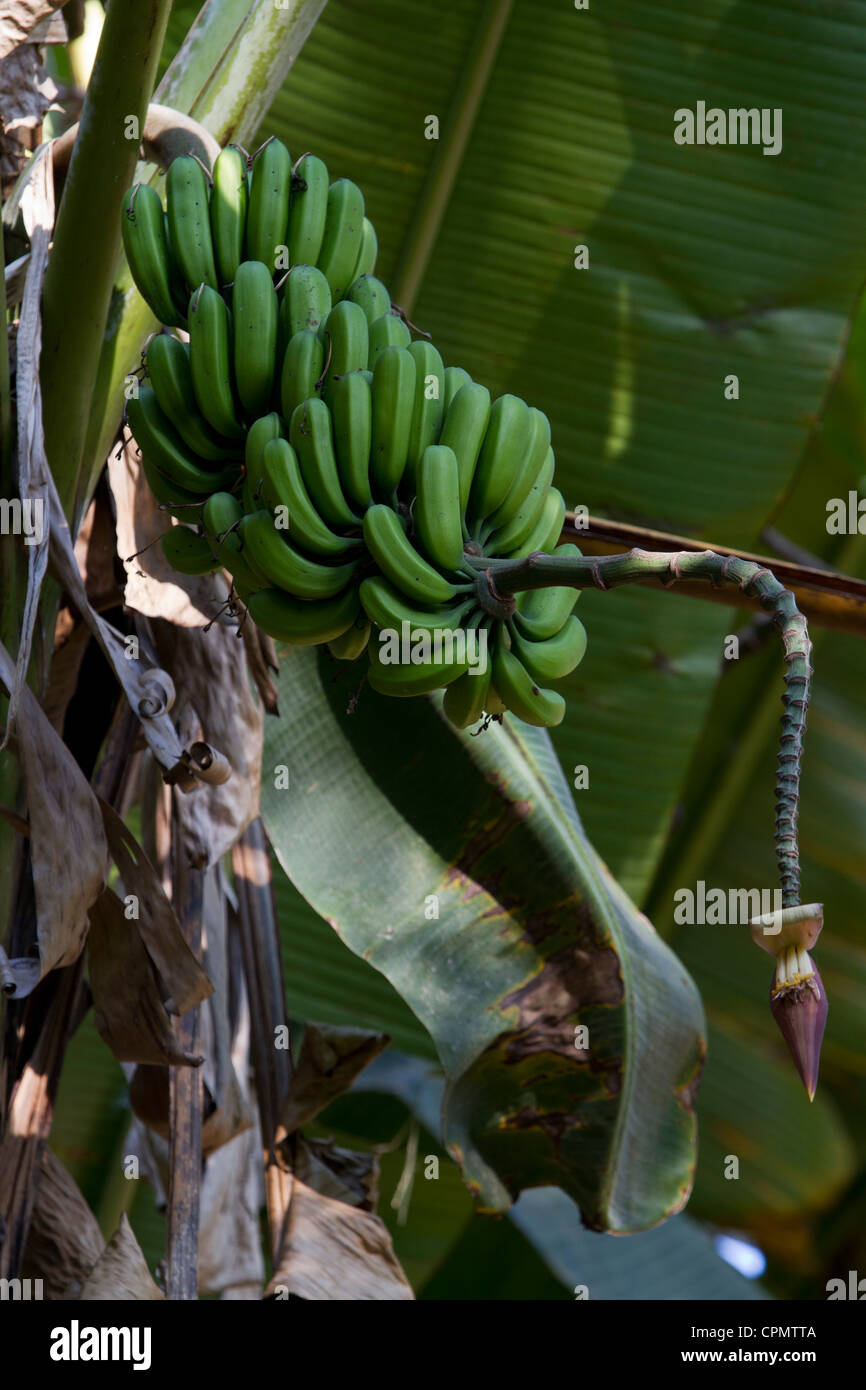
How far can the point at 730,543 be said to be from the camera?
210cm

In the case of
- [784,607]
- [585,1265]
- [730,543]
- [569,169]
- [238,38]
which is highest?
[569,169]

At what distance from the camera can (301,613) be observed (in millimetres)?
913

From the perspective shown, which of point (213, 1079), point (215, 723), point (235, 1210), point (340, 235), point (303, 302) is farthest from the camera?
point (235, 1210)

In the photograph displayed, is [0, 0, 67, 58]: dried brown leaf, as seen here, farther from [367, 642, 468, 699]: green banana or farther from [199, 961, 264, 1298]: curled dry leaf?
[199, 961, 264, 1298]: curled dry leaf

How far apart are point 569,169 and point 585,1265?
1.77 m

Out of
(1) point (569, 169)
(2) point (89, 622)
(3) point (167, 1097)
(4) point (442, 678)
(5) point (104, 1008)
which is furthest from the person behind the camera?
(1) point (569, 169)

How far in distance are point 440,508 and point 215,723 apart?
520mm

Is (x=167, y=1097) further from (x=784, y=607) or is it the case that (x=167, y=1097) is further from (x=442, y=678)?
(x=784, y=607)

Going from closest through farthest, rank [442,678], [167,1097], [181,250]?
1. [442,678]
2. [181,250]
3. [167,1097]

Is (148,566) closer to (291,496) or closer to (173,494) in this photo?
(173,494)

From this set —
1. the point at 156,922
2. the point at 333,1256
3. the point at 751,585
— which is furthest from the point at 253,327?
the point at 333,1256

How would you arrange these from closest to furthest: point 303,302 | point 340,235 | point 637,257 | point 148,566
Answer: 1. point 303,302
2. point 340,235
3. point 148,566
4. point 637,257

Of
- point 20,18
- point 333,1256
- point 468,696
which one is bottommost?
point 333,1256

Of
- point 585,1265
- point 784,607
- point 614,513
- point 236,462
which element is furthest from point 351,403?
point 585,1265
